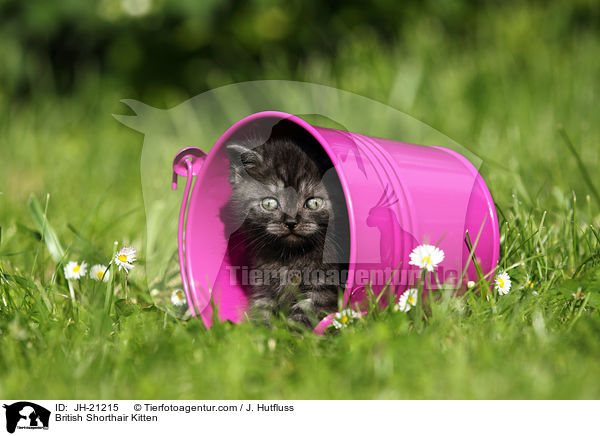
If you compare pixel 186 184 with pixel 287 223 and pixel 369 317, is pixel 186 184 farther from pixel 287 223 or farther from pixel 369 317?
pixel 369 317

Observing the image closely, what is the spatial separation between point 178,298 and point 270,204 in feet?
1.47

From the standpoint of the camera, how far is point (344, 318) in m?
1.44

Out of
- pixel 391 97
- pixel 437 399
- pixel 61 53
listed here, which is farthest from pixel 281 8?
pixel 437 399

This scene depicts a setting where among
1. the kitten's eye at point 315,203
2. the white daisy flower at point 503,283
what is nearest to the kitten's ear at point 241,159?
the kitten's eye at point 315,203

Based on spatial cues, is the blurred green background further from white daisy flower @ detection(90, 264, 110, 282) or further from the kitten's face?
the kitten's face

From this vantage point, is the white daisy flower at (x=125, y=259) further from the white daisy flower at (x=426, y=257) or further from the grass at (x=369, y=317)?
the white daisy flower at (x=426, y=257)

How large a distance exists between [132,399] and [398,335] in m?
0.63

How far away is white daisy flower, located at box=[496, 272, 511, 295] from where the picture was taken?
1572mm
